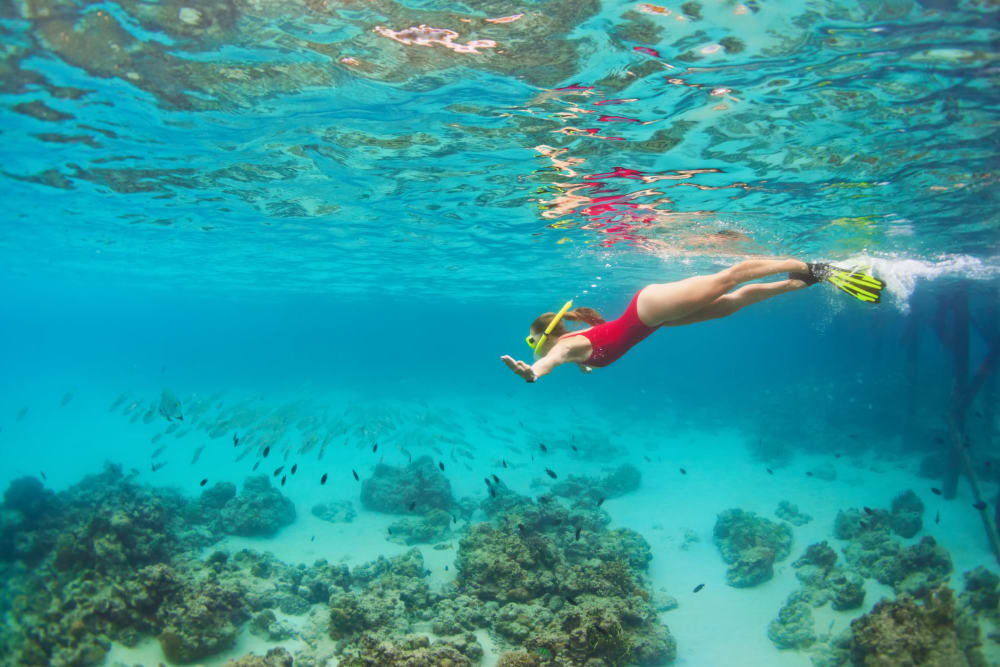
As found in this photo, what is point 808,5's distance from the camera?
21.8 ft

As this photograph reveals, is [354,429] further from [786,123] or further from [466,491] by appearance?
[786,123]

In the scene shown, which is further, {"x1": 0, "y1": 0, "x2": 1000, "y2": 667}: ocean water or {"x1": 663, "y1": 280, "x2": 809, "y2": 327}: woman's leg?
{"x1": 0, "y1": 0, "x2": 1000, "y2": 667}: ocean water

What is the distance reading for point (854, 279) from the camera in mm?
5918

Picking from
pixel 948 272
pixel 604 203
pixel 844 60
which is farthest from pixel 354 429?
pixel 948 272

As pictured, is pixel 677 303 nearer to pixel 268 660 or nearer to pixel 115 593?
pixel 268 660

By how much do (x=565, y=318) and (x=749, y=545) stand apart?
1220cm

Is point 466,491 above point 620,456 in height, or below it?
above

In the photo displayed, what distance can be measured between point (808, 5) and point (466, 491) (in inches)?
755

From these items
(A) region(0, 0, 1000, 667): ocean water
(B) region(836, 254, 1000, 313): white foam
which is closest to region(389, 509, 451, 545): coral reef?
(A) region(0, 0, 1000, 667): ocean water

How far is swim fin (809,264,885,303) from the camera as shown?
19.1 feet

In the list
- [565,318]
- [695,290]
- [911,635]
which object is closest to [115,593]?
[565,318]

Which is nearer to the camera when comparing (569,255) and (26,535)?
(26,535)

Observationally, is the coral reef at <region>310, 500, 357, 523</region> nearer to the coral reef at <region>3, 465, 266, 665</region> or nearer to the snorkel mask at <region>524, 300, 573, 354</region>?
the coral reef at <region>3, 465, 266, 665</region>

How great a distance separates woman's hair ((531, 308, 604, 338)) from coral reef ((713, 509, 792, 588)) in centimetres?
1032
